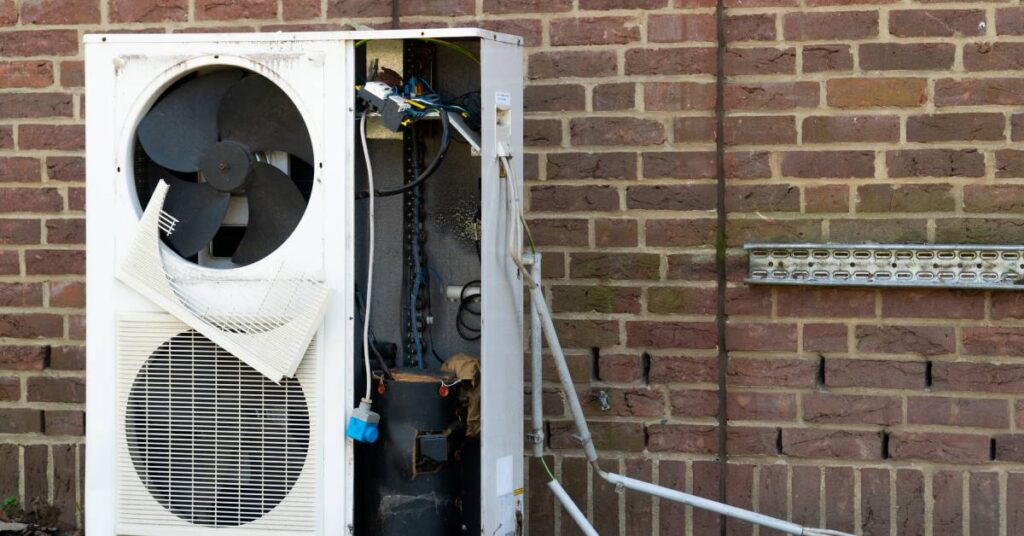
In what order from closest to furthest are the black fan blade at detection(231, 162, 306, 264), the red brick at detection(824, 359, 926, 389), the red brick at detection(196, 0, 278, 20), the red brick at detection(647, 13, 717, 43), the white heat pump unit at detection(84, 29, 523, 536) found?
the white heat pump unit at detection(84, 29, 523, 536) < the black fan blade at detection(231, 162, 306, 264) < the red brick at detection(824, 359, 926, 389) < the red brick at detection(647, 13, 717, 43) < the red brick at detection(196, 0, 278, 20)

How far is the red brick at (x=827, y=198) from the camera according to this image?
4.03 meters

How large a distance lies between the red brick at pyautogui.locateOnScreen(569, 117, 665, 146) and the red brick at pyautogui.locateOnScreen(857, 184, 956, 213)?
671mm

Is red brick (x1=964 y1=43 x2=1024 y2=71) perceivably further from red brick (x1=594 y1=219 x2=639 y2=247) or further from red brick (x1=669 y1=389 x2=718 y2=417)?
red brick (x1=669 y1=389 x2=718 y2=417)

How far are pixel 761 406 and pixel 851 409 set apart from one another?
28 centimetres

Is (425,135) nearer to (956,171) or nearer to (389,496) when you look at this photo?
(389,496)

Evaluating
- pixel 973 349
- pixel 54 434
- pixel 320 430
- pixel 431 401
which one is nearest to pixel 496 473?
pixel 431 401

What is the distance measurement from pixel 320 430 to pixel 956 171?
2124 mm

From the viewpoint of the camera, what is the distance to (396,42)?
369 cm

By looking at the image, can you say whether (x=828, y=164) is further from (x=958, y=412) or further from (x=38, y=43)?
(x=38, y=43)

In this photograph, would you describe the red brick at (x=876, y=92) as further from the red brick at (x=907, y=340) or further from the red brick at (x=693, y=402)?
the red brick at (x=693, y=402)

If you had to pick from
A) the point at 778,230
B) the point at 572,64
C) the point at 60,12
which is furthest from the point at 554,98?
the point at 60,12

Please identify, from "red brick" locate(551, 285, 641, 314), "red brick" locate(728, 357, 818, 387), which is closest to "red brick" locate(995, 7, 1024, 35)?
"red brick" locate(728, 357, 818, 387)

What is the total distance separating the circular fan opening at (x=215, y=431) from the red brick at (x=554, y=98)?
4.49 ft

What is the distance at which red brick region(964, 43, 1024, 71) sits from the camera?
3934mm
